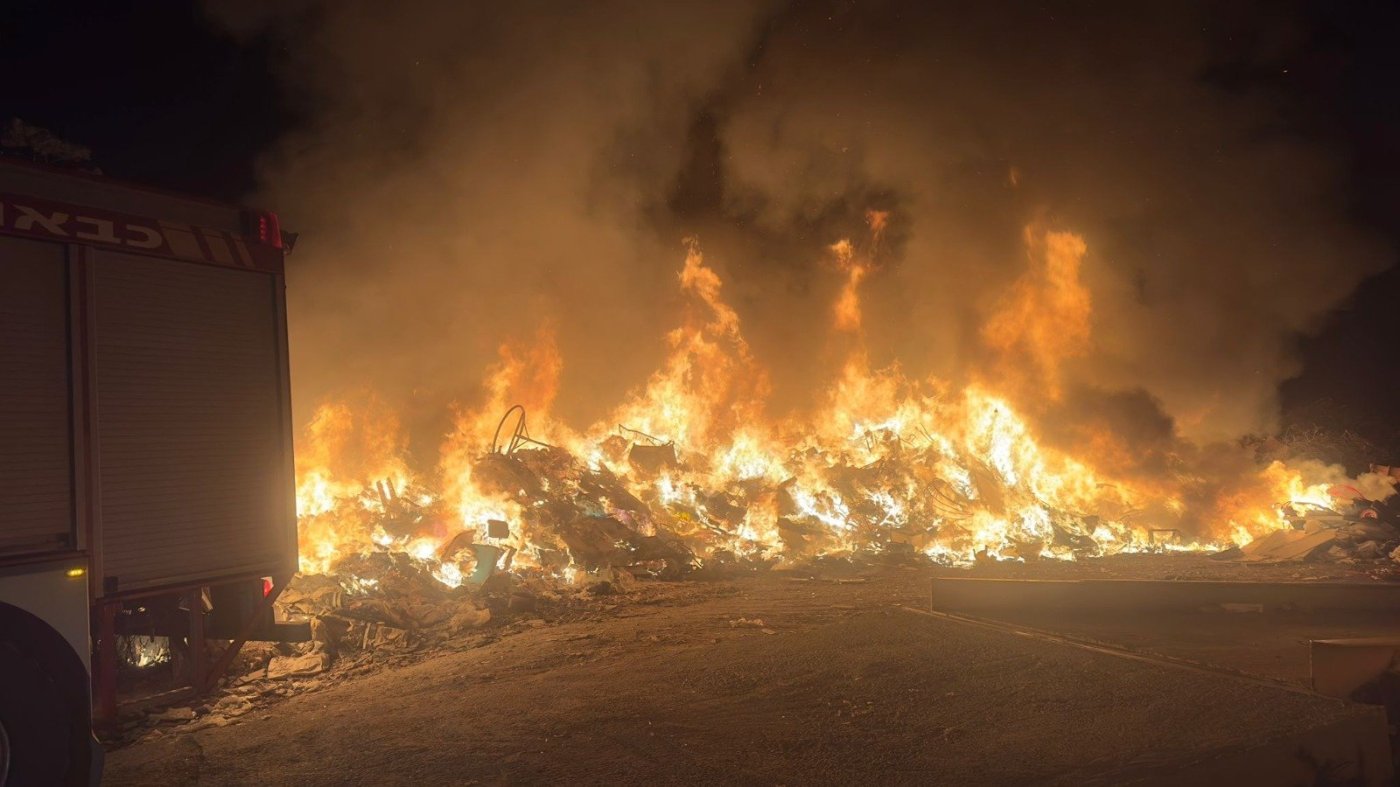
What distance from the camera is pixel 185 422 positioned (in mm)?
5699

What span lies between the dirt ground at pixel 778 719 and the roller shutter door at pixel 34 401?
1.64m

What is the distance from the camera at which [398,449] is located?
17.4 m

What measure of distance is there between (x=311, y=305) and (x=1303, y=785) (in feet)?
57.6

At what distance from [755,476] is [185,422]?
511 inches

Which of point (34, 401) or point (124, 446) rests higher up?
point (34, 401)

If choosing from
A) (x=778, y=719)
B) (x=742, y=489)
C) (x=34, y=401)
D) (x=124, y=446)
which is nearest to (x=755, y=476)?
(x=742, y=489)

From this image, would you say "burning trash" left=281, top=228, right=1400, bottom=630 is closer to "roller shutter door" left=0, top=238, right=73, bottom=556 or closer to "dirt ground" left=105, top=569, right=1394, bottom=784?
"dirt ground" left=105, top=569, right=1394, bottom=784

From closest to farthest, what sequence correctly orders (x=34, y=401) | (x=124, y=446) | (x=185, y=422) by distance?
(x=34, y=401) → (x=124, y=446) → (x=185, y=422)

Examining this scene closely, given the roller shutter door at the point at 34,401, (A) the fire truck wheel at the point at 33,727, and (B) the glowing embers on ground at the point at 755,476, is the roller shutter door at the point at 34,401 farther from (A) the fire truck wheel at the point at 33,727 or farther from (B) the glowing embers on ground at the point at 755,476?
(B) the glowing embers on ground at the point at 755,476

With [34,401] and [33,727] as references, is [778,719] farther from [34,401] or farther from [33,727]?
[34,401]

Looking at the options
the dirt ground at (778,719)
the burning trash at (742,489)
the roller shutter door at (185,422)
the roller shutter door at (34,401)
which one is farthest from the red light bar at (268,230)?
the burning trash at (742,489)

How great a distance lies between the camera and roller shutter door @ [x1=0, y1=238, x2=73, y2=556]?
470 centimetres

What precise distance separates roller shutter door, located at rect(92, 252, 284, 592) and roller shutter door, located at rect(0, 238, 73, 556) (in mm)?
218

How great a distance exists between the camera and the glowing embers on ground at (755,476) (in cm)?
1368
